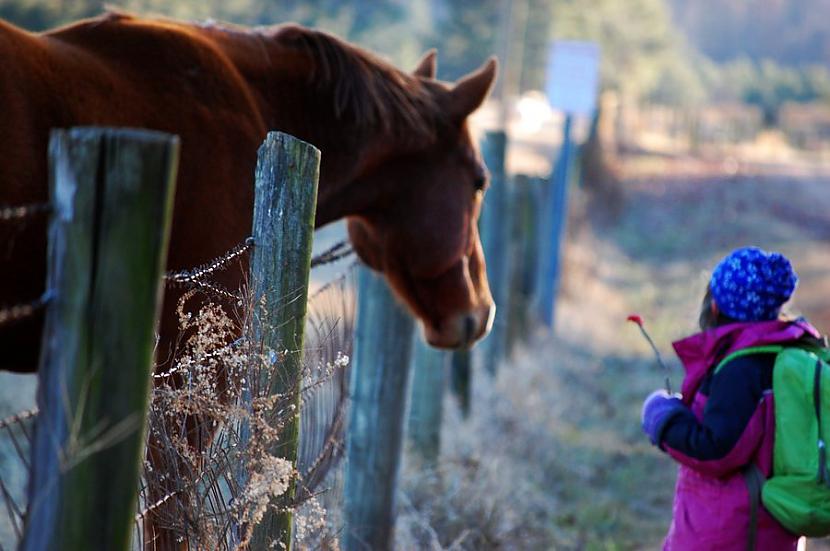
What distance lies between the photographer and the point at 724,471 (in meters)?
2.88

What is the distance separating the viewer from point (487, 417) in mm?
6738

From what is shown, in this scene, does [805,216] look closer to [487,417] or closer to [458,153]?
[487,417]

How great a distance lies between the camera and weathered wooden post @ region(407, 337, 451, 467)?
5523 mm

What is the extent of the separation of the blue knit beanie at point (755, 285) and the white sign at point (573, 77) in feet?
25.6

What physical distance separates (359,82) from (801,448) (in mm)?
2119

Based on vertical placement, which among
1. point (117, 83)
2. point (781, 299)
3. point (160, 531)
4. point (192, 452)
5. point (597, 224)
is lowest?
point (597, 224)

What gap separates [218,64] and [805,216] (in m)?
20.1

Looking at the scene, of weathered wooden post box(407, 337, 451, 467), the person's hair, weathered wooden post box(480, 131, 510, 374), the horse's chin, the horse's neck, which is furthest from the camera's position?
weathered wooden post box(480, 131, 510, 374)

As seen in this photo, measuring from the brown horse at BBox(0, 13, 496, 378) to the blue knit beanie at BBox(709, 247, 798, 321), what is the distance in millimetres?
1380

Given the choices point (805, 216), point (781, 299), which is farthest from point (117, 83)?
point (805, 216)

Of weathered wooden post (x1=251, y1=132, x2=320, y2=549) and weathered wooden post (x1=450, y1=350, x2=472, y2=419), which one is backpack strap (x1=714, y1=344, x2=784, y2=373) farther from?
weathered wooden post (x1=450, y1=350, x2=472, y2=419)

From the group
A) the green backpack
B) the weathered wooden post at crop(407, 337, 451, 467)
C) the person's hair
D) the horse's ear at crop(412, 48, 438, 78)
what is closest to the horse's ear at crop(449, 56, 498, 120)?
the horse's ear at crop(412, 48, 438, 78)

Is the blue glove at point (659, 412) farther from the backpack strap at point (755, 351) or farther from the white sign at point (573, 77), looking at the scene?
the white sign at point (573, 77)

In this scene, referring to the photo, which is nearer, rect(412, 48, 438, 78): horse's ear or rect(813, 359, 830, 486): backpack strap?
rect(813, 359, 830, 486): backpack strap
